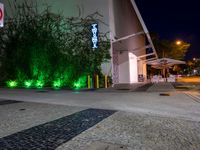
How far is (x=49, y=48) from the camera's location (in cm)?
1814

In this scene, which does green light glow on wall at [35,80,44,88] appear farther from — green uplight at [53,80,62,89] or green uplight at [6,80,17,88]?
green uplight at [6,80,17,88]

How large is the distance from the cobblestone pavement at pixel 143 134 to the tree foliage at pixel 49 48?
11426 mm

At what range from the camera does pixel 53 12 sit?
19547mm

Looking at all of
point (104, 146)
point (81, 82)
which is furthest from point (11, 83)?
point (104, 146)

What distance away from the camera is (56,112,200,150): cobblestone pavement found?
401 centimetres

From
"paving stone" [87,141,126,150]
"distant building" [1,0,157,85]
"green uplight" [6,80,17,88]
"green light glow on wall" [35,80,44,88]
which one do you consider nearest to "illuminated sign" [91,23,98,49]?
"distant building" [1,0,157,85]

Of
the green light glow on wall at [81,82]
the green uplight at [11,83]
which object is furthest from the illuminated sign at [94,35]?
the green uplight at [11,83]

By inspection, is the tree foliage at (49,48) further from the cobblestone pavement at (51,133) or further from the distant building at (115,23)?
the cobblestone pavement at (51,133)

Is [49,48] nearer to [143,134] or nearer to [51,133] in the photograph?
[51,133]

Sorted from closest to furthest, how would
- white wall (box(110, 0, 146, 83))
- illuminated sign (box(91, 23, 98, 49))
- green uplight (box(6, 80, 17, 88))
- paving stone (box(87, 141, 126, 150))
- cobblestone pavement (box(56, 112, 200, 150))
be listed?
paving stone (box(87, 141, 126, 150)), cobblestone pavement (box(56, 112, 200, 150)), illuminated sign (box(91, 23, 98, 49)), green uplight (box(6, 80, 17, 88)), white wall (box(110, 0, 146, 83))

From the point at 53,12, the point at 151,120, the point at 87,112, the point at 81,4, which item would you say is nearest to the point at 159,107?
the point at 151,120

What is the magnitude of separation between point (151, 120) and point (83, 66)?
38.5 ft

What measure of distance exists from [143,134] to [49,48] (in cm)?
1480

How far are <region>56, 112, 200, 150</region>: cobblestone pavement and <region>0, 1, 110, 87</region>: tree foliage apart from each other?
11426 millimetres
